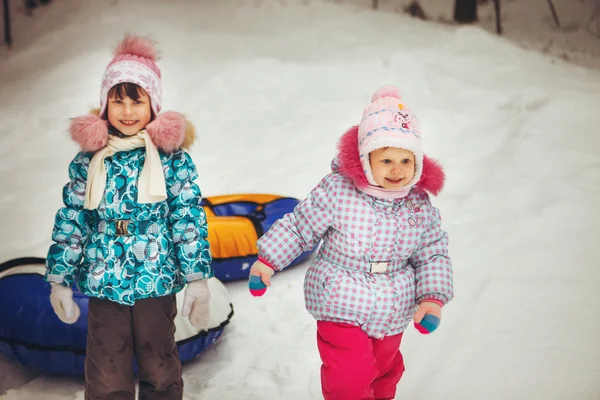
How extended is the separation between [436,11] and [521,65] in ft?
6.90

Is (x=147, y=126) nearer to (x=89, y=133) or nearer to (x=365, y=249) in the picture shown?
(x=89, y=133)

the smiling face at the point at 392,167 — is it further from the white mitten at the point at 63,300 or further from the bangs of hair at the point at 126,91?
the white mitten at the point at 63,300

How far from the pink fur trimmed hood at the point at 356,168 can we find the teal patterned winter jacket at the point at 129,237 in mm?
455

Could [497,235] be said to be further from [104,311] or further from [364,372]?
[104,311]

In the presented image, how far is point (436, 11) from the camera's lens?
Result: 24.5 ft

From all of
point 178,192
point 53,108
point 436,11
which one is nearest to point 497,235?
point 178,192

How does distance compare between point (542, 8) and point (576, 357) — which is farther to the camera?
point (542, 8)

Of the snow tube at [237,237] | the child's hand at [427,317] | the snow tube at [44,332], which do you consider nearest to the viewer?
the child's hand at [427,317]

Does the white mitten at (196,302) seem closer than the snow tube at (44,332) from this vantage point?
Yes

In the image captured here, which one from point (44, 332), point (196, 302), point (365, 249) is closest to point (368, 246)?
point (365, 249)

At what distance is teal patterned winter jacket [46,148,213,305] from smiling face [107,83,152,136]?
0.08 meters

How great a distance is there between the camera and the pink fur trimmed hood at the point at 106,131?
1979mm

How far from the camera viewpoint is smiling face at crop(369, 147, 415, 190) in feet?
6.40

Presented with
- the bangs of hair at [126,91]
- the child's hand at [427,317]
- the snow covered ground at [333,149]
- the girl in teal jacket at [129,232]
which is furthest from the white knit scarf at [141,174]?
the snow covered ground at [333,149]
